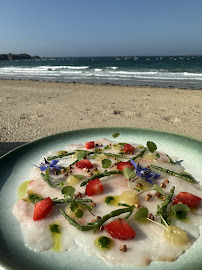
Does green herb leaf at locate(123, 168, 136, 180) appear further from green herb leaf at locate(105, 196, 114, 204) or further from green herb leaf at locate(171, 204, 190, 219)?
green herb leaf at locate(171, 204, 190, 219)

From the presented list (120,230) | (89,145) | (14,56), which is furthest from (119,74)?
(14,56)

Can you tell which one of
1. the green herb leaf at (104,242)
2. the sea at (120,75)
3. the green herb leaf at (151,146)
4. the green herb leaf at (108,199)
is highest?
the green herb leaf at (151,146)

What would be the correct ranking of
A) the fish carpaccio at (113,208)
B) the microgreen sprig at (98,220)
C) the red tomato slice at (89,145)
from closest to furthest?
the fish carpaccio at (113,208) < the microgreen sprig at (98,220) < the red tomato slice at (89,145)

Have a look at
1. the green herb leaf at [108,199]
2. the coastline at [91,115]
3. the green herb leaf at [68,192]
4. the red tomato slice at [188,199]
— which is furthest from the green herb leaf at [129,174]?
the coastline at [91,115]

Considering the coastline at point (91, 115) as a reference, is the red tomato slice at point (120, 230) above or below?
above

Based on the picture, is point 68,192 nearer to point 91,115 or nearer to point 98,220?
point 98,220

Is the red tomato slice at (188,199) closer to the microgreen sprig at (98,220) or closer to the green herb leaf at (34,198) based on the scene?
the microgreen sprig at (98,220)

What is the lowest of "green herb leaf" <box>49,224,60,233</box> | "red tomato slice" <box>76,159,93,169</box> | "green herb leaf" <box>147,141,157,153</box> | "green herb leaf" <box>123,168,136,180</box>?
"green herb leaf" <box>49,224,60,233</box>

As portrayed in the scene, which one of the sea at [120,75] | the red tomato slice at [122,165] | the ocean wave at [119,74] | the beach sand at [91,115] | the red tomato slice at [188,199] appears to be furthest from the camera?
the ocean wave at [119,74]

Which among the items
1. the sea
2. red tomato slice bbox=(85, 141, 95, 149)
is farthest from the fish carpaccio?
the sea

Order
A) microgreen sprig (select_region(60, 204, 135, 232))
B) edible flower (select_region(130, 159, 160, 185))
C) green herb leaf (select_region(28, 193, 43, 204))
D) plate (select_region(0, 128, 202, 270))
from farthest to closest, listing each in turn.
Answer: edible flower (select_region(130, 159, 160, 185))
green herb leaf (select_region(28, 193, 43, 204))
microgreen sprig (select_region(60, 204, 135, 232))
plate (select_region(0, 128, 202, 270))
